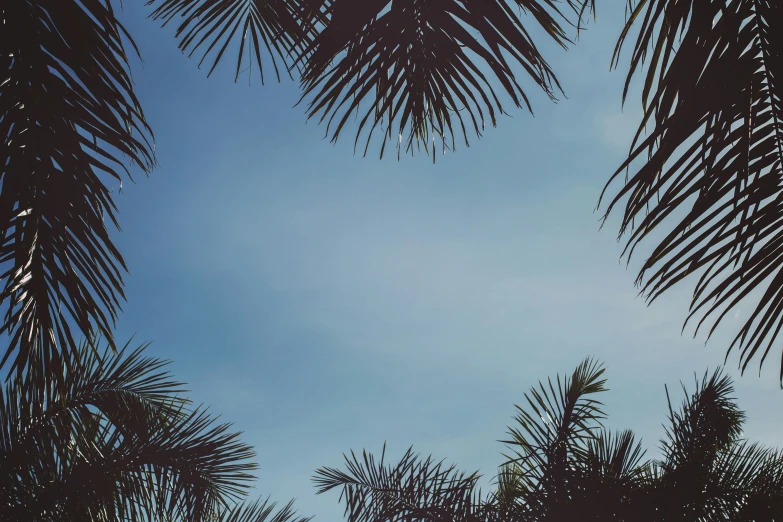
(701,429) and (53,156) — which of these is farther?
(701,429)

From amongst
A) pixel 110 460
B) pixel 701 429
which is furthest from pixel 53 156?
pixel 701 429

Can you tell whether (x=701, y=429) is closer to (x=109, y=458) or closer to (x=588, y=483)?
(x=588, y=483)

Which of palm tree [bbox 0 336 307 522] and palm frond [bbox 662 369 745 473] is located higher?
palm frond [bbox 662 369 745 473]

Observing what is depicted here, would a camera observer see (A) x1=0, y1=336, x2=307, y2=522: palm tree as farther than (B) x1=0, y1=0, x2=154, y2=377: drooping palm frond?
Yes

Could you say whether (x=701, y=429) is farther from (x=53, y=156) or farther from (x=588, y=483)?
(x=53, y=156)

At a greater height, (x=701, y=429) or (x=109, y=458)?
(x=701, y=429)

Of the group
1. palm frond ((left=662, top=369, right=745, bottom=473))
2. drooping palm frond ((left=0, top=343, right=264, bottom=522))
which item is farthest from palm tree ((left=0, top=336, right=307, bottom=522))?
palm frond ((left=662, top=369, right=745, bottom=473))

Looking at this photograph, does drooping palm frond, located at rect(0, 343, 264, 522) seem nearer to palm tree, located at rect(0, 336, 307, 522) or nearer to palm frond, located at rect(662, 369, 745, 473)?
palm tree, located at rect(0, 336, 307, 522)

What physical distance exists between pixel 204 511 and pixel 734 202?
3.54 m

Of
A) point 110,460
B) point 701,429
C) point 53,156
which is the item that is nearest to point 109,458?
point 110,460

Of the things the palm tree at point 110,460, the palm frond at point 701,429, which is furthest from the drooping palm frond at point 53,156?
the palm frond at point 701,429

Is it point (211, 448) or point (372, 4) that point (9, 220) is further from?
point (211, 448)

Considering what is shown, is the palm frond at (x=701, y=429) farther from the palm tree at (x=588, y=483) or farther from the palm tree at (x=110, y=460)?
the palm tree at (x=110, y=460)

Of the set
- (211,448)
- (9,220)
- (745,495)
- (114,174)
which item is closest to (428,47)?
(114,174)
